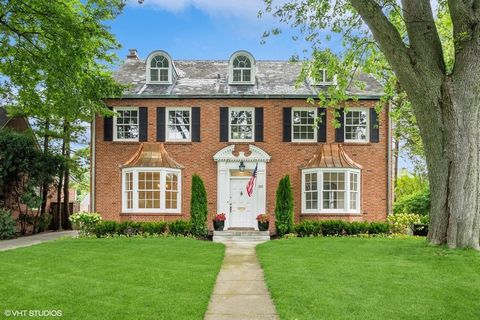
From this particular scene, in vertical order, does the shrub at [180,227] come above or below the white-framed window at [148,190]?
below

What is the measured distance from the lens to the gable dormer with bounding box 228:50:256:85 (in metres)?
19.8

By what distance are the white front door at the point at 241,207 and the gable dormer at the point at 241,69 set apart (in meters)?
4.16

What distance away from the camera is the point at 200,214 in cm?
1753

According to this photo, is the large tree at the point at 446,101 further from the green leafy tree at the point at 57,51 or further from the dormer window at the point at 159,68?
the dormer window at the point at 159,68

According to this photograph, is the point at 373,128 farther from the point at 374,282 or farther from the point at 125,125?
the point at 374,282

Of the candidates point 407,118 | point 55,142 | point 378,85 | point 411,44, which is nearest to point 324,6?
point 411,44

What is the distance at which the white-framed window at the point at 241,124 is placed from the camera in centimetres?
1908

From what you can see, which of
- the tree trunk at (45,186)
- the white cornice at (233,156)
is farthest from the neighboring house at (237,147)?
the tree trunk at (45,186)

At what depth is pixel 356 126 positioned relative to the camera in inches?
755

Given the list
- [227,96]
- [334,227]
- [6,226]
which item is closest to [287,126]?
[227,96]

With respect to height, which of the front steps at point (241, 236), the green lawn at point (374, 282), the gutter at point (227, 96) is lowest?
the front steps at point (241, 236)

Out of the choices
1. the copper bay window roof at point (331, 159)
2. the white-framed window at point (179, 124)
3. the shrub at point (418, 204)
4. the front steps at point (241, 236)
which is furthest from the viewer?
the shrub at point (418, 204)

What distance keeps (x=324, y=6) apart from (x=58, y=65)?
8442 millimetres

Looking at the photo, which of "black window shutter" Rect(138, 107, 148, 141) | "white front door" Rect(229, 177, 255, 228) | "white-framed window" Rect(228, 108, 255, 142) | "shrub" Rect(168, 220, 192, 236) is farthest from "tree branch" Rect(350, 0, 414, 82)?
"black window shutter" Rect(138, 107, 148, 141)
